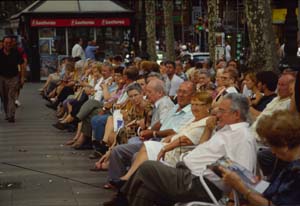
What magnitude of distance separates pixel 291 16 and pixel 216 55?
4.84 metres

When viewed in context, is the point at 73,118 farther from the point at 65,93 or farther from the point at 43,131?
the point at 65,93

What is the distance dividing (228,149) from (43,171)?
4.87 m

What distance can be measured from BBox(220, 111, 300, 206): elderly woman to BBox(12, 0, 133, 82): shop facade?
85.5ft

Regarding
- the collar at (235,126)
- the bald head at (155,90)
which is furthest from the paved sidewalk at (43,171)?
the collar at (235,126)

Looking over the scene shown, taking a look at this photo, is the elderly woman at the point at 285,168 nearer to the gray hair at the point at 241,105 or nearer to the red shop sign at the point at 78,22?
the gray hair at the point at 241,105

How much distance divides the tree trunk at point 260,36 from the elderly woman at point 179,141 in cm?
657

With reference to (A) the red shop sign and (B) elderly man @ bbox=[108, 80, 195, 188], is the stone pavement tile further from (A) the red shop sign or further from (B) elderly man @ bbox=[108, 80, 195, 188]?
(A) the red shop sign

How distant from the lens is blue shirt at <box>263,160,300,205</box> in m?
5.18

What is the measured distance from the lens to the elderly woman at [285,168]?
5211 mm

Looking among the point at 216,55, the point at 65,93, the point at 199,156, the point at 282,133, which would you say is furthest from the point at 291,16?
the point at 282,133

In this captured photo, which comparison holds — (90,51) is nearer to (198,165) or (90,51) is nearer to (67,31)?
(67,31)

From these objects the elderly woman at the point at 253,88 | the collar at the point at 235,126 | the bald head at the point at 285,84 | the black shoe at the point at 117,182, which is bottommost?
the black shoe at the point at 117,182

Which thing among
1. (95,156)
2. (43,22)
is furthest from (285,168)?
(43,22)

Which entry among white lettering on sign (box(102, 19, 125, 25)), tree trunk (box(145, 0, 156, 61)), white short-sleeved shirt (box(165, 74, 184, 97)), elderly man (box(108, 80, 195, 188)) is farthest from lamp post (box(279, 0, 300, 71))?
white lettering on sign (box(102, 19, 125, 25))
